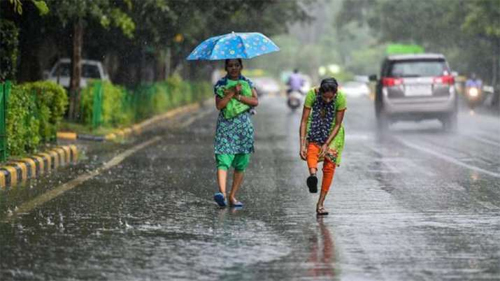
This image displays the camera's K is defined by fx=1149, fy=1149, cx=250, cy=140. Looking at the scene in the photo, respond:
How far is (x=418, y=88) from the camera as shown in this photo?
26938 mm

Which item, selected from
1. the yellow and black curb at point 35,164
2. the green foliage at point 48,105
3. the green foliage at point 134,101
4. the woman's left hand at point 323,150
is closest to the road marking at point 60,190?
the yellow and black curb at point 35,164

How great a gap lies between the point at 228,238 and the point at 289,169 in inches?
288

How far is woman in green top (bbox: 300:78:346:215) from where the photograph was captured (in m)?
11.3

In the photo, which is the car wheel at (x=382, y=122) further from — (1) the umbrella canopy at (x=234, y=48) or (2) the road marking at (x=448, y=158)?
(1) the umbrella canopy at (x=234, y=48)

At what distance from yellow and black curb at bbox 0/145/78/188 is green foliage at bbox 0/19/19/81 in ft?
11.4

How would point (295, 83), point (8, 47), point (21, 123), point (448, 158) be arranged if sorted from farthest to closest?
point (295, 83)
point (8, 47)
point (448, 158)
point (21, 123)

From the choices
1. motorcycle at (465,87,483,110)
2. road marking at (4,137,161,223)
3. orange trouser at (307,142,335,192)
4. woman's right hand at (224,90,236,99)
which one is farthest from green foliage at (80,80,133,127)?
motorcycle at (465,87,483,110)

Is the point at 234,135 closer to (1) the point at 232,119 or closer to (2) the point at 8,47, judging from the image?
(1) the point at 232,119

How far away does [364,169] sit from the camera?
1670 centimetres

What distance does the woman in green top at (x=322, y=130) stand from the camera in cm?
1133

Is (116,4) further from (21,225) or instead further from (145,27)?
(21,225)

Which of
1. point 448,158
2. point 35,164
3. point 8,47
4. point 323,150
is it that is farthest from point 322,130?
point 8,47

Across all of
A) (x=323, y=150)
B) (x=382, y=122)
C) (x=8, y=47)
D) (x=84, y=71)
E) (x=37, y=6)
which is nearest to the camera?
(x=323, y=150)

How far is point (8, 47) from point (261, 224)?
41.4ft
